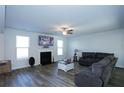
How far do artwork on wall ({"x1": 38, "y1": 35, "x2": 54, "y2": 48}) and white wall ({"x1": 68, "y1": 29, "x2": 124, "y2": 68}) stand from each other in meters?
2.49

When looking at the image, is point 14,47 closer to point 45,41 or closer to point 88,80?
point 45,41

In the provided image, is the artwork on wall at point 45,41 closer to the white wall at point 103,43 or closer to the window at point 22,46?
the window at point 22,46

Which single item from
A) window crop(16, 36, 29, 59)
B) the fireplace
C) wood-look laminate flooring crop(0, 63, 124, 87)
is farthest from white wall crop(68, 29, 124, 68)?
window crop(16, 36, 29, 59)

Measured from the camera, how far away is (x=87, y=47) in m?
8.06

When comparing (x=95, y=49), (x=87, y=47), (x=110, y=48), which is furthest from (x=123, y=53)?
(x=87, y=47)

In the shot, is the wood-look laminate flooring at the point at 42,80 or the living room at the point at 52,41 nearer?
the wood-look laminate flooring at the point at 42,80

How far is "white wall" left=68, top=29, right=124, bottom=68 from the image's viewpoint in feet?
20.7

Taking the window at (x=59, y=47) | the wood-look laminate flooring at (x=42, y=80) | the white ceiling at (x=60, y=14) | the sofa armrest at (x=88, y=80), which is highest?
the white ceiling at (x=60, y=14)

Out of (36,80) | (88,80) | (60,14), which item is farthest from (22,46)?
(88,80)

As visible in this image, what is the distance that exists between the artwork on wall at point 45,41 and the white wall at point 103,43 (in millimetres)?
2486

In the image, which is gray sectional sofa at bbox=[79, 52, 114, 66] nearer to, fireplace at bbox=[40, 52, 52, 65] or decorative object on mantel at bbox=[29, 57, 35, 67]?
fireplace at bbox=[40, 52, 52, 65]

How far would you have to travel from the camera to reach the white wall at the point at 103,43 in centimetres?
632

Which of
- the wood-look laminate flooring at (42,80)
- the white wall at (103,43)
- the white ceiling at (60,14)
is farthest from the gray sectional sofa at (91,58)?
the white ceiling at (60,14)
